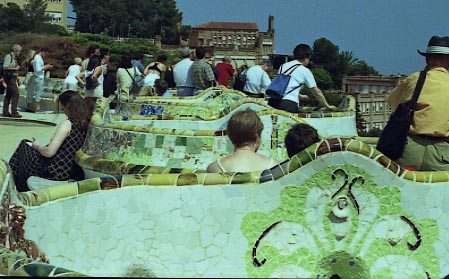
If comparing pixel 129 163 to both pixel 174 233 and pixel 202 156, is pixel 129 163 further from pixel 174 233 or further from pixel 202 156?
pixel 174 233

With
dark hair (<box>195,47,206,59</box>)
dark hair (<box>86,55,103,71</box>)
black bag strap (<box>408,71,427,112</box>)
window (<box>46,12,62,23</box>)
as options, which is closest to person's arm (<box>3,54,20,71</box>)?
dark hair (<box>86,55,103,71</box>)

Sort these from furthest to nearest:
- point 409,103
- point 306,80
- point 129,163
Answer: point 306,80 < point 129,163 < point 409,103

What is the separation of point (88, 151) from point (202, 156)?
39.2 inches

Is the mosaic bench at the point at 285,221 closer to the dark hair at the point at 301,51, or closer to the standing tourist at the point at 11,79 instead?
the dark hair at the point at 301,51

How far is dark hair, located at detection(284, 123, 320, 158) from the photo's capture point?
15.6 feet

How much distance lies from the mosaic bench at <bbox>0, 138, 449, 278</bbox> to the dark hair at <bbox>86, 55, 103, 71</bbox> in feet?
38.3

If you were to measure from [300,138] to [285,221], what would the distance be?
907 millimetres

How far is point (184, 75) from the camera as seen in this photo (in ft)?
43.5

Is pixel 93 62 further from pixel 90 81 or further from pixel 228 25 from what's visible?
pixel 228 25

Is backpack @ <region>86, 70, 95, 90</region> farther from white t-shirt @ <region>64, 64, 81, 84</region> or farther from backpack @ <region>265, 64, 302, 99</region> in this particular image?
backpack @ <region>265, 64, 302, 99</region>

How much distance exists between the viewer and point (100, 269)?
12.5 ft

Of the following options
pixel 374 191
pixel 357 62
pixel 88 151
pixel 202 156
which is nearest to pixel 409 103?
pixel 374 191

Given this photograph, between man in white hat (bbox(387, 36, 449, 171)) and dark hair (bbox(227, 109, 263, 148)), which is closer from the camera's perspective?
dark hair (bbox(227, 109, 263, 148))

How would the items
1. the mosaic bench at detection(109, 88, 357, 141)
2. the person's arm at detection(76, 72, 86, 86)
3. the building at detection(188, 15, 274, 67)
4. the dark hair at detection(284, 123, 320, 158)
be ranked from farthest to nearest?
1. the building at detection(188, 15, 274, 67)
2. the person's arm at detection(76, 72, 86, 86)
3. the mosaic bench at detection(109, 88, 357, 141)
4. the dark hair at detection(284, 123, 320, 158)
